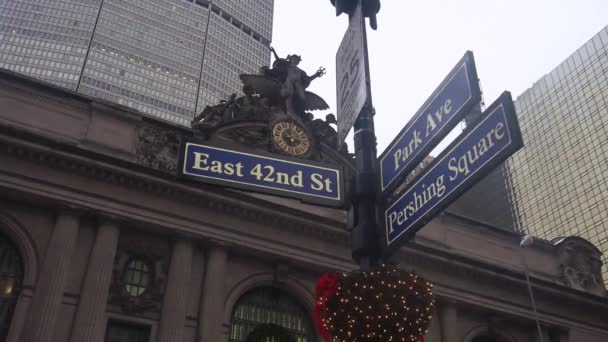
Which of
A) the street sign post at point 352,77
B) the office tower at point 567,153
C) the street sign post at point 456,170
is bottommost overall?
the street sign post at point 456,170

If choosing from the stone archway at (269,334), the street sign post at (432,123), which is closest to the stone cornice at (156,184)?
the stone archway at (269,334)

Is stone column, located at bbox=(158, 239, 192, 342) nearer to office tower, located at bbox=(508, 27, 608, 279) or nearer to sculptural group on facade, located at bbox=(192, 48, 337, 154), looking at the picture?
sculptural group on facade, located at bbox=(192, 48, 337, 154)

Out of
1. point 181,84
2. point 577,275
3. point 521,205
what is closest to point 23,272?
point 577,275

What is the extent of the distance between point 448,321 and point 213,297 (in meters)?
9.87

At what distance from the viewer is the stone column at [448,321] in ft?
80.1

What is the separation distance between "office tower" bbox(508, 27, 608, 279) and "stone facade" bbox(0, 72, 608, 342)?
4754 centimetres

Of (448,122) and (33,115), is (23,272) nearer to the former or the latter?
(33,115)

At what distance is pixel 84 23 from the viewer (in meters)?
97.9

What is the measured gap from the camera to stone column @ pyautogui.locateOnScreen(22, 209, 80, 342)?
57.2ft

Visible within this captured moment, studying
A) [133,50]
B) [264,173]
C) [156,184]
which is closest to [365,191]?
[264,173]

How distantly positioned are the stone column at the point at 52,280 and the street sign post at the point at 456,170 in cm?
1449

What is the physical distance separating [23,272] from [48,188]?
266 cm

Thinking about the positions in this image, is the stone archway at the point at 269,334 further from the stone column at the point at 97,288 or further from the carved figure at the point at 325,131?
the carved figure at the point at 325,131

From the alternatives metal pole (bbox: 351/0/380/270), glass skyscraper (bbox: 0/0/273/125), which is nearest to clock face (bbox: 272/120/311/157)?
metal pole (bbox: 351/0/380/270)
